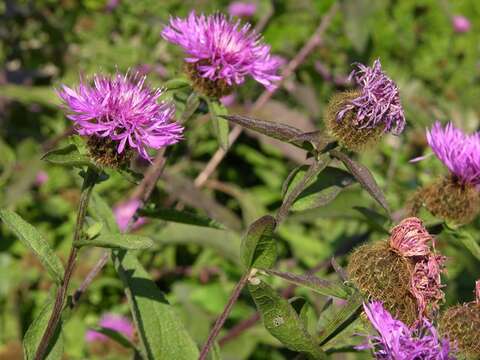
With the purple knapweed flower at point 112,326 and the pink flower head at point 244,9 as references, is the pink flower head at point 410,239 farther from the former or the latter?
the pink flower head at point 244,9

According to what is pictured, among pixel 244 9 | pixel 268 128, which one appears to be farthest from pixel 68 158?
pixel 244 9

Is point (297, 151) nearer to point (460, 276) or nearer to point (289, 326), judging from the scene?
point (460, 276)

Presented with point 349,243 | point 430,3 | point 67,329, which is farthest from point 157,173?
point 430,3

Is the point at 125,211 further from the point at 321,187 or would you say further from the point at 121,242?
the point at 121,242

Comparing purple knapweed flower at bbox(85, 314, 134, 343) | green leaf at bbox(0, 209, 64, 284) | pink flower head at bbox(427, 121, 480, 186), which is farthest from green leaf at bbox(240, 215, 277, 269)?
purple knapweed flower at bbox(85, 314, 134, 343)

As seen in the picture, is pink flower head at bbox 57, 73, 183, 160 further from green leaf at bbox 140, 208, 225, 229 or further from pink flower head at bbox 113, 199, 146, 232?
pink flower head at bbox 113, 199, 146, 232

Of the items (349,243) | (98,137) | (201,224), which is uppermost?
(98,137)
